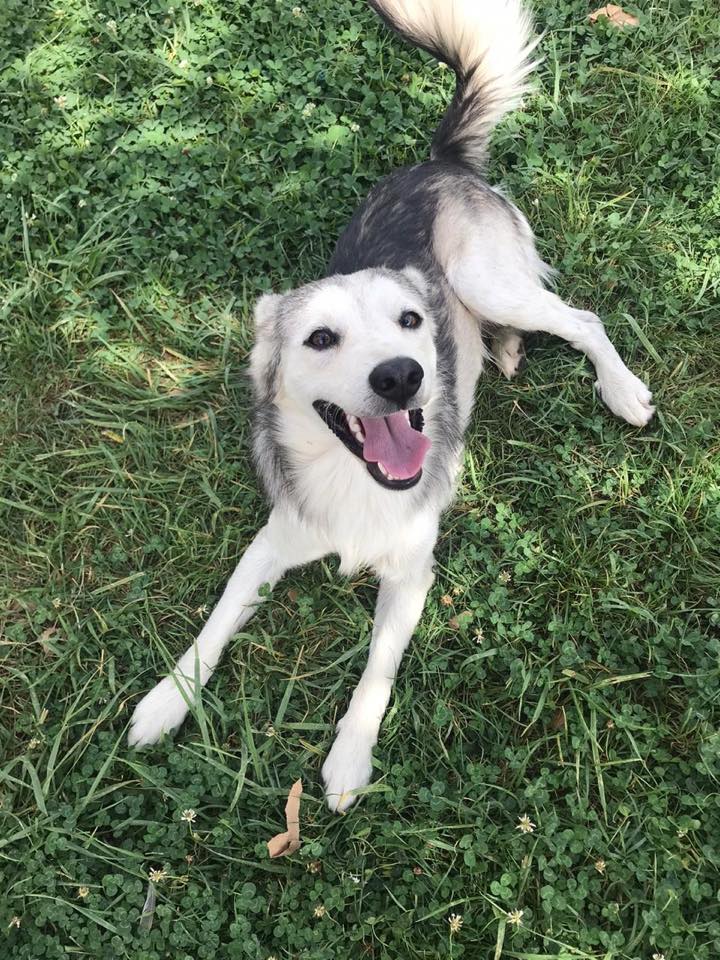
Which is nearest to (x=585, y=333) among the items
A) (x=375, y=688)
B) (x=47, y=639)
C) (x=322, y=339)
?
(x=322, y=339)

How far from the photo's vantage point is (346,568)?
296 centimetres

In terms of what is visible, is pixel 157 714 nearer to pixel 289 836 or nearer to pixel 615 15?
pixel 289 836

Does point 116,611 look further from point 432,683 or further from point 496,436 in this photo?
point 496,436

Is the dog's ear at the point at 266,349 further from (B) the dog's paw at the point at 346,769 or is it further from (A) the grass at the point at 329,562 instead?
(B) the dog's paw at the point at 346,769

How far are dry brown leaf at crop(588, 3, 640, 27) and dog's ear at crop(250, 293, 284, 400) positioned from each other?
2.89 metres

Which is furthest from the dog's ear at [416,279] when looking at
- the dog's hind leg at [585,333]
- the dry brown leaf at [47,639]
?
the dry brown leaf at [47,639]

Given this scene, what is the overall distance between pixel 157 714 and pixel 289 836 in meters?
0.71

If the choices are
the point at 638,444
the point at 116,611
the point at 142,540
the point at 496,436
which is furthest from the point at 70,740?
the point at 638,444

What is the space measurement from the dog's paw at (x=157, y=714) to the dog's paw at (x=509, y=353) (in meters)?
2.15

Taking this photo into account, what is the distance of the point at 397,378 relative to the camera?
2236 millimetres

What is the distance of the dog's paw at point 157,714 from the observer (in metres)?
2.90

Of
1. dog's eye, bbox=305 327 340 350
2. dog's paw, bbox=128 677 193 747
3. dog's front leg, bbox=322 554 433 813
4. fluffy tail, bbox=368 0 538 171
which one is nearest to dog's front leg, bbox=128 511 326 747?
dog's paw, bbox=128 677 193 747

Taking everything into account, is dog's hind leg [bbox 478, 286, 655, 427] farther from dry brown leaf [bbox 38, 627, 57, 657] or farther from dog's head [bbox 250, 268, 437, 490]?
dry brown leaf [bbox 38, 627, 57, 657]

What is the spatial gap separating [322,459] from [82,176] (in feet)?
8.16
